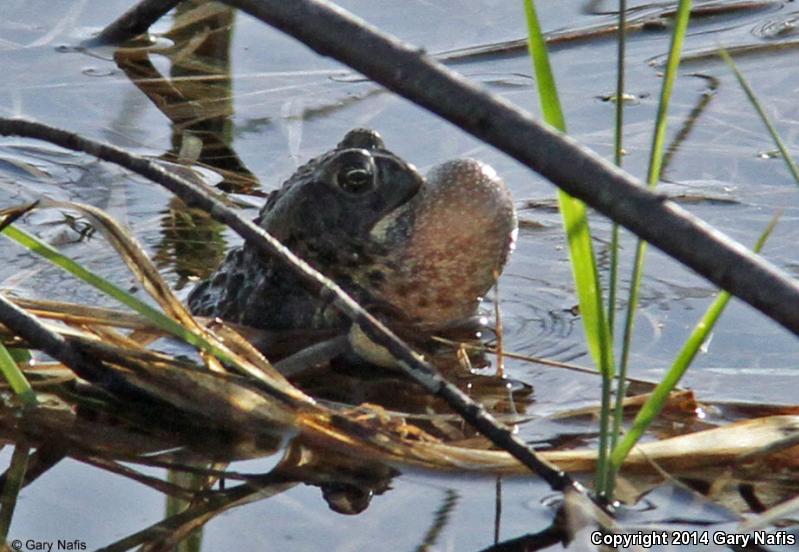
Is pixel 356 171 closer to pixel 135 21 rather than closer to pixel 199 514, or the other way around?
pixel 199 514

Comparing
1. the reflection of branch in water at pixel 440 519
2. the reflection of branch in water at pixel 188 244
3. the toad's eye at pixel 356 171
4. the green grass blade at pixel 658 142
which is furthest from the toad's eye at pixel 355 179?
the green grass blade at pixel 658 142

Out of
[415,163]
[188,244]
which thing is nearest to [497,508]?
[188,244]

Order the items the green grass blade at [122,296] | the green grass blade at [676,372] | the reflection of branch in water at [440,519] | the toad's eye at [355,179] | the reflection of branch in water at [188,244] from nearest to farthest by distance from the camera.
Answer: the green grass blade at [676,372], the reflection of branch in water at [440,519], the green grass blade at [122,296], the toad's eye at [355,179], the reflection of branch in water at [188,244]

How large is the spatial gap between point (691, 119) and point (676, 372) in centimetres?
335

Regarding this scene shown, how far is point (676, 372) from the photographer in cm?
270

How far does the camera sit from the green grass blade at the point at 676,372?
266cm

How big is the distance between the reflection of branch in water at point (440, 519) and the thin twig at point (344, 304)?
19 cm

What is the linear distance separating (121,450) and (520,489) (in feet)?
2.92

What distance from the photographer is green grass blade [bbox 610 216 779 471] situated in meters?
2.66

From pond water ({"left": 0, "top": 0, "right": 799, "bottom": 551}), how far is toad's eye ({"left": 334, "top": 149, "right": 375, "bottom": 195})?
0.59 meters

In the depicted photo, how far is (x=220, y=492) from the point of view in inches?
119

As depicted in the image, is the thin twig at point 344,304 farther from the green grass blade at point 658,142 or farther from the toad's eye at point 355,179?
the toad's eye at point 355,179

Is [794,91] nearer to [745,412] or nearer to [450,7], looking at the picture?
[450,7]

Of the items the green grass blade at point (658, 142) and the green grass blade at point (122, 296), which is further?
the green grass blade at point (122, 296)
